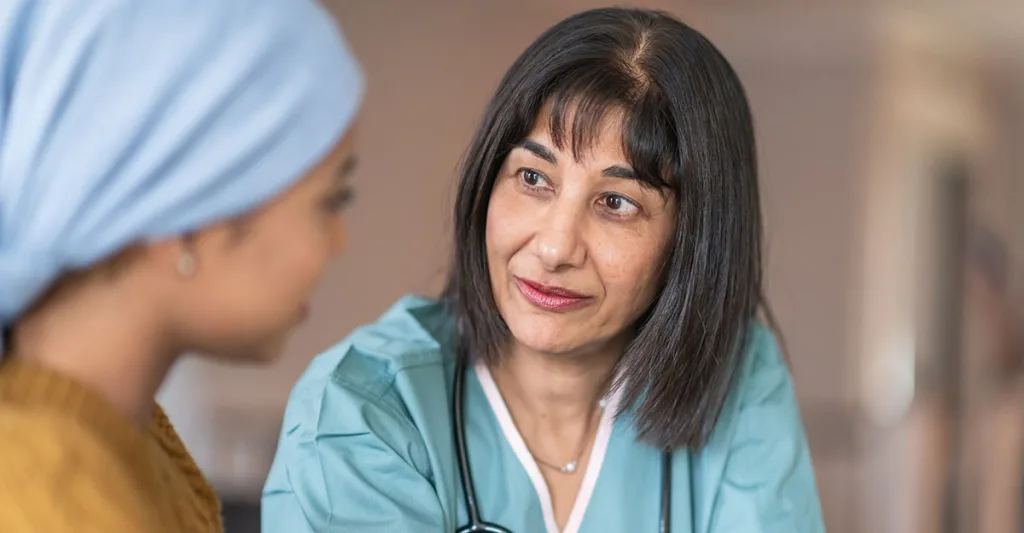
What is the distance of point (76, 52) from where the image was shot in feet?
2.37

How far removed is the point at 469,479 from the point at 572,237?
290mm

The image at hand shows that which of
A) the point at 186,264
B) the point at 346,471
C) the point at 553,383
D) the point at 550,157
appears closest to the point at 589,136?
the point at 550,157

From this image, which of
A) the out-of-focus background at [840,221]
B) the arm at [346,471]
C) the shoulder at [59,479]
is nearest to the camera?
the shoulder at [59,479]

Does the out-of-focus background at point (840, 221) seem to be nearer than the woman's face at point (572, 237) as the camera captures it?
No

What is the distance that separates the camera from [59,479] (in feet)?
2.32

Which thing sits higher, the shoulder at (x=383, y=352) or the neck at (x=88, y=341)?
the neck at (x=88, y=341)

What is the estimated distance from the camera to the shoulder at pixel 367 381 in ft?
3.85

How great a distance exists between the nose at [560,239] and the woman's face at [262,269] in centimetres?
38

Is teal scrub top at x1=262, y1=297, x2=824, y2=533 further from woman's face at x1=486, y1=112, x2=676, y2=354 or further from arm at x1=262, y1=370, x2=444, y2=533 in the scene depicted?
woman's face at x1=486, y1=112, x2=676, y2=354

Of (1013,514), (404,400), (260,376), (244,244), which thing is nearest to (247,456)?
(260,376)

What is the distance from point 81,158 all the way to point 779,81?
5315 millimetres

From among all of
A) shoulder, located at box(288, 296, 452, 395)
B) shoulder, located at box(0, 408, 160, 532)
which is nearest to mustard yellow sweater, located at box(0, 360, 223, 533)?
shoulder, located at box(0, 408, 160, 532)

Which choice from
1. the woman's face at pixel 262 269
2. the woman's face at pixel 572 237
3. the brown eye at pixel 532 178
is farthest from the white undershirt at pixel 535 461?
the woman's face at pixel 262 269

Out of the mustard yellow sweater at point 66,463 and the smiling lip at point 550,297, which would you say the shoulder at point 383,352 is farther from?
the mustard yellow sweater at point 66,463
